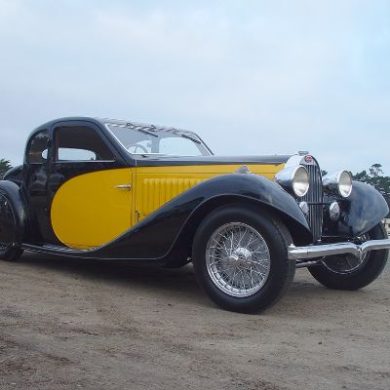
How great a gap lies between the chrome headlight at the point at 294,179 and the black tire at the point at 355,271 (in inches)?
52.3

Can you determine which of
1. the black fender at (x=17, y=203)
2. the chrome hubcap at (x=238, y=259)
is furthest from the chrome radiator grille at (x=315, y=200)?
the black fender at (x=17, y=203)

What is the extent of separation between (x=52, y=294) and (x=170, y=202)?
4.63ft

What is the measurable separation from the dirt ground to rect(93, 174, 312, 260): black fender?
44 centimetres

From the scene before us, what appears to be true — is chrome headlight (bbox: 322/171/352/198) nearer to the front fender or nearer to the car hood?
the front fender

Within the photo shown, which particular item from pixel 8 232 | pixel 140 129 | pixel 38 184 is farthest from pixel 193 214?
pixel 8 232

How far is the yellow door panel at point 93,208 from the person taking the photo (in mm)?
6469

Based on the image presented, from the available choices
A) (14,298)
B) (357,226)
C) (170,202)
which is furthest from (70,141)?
(357,226)

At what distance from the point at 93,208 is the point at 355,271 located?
3.07 metres

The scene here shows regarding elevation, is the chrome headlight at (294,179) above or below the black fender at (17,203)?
above

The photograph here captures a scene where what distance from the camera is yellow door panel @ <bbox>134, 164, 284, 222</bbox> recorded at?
19.1 feet

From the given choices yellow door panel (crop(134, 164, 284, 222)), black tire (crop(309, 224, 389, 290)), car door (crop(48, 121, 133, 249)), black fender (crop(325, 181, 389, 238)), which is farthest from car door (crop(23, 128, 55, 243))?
black fender (crop(325, 181, 389, 238))

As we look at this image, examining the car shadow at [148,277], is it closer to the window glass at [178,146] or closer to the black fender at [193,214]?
the black fender at [193,214]

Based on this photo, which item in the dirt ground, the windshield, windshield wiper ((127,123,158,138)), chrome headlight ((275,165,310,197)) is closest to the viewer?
the dirt ground

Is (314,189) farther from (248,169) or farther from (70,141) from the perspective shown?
(70,141)
